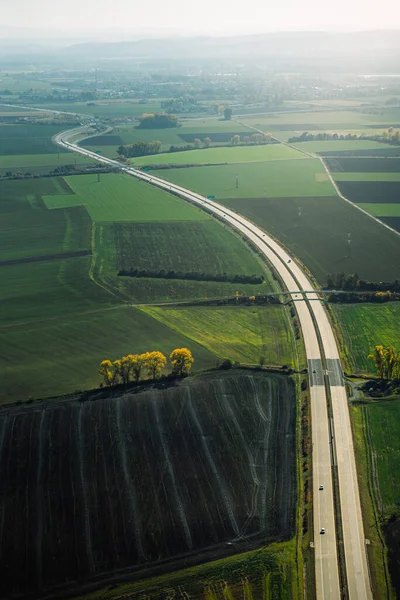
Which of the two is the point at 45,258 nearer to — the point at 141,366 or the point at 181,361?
the point at 141,366

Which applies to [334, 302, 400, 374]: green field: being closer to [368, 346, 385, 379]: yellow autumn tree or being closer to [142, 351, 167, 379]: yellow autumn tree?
[368, 346, 385, 379]: yellow autumn tree

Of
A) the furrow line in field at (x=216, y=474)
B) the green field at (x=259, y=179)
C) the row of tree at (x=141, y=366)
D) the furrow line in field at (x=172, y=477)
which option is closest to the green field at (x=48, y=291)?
the row of tree at (x=141, y=366)

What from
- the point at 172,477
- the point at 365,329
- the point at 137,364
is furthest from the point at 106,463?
the point at 365,329

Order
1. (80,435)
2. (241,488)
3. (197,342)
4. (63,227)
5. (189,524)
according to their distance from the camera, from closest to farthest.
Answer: (189,524) → (241,488) → (80,435) → (197,342) → (63,227)

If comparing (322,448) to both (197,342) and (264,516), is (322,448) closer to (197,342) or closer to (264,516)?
(264,516)

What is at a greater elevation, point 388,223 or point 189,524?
point 388,223

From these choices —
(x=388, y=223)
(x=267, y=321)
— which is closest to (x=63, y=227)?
(x=267, y=321)
